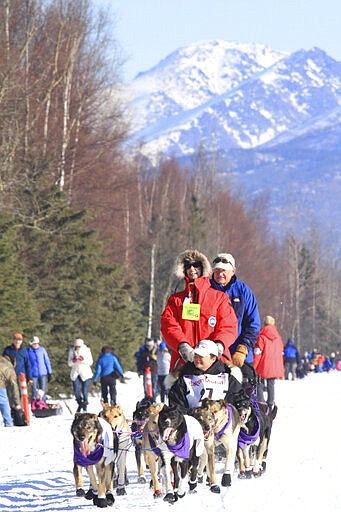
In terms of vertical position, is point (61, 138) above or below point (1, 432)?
above

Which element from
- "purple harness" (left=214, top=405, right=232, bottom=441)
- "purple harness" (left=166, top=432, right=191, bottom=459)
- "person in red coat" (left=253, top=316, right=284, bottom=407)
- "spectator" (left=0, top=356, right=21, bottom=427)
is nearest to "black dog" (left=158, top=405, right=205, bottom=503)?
"purple harness" (left=166, top=432, right=191, bottom=459)

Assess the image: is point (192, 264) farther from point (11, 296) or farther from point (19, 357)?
point (11, 296)

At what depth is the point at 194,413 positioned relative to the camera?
945 cm

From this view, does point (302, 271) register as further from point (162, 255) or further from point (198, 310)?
point (198, 310)

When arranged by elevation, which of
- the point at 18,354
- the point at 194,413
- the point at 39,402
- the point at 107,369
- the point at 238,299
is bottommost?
the point at 39,402

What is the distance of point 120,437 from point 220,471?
162 cm

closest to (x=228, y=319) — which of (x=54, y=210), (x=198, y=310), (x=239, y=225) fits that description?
(x=198, y=310)

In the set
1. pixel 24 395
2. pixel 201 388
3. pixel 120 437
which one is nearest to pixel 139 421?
pixel 120 437

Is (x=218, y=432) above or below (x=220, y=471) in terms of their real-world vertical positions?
above

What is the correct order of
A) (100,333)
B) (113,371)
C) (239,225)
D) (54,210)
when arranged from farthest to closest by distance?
(239,225) < (100,333) < (54,210) < (113,371)

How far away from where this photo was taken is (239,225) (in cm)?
10656

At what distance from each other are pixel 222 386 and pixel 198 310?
0.69 meters

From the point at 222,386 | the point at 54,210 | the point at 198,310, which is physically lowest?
the point at 222,386

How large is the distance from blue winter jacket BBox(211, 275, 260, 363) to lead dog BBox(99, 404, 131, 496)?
50.7 inches
